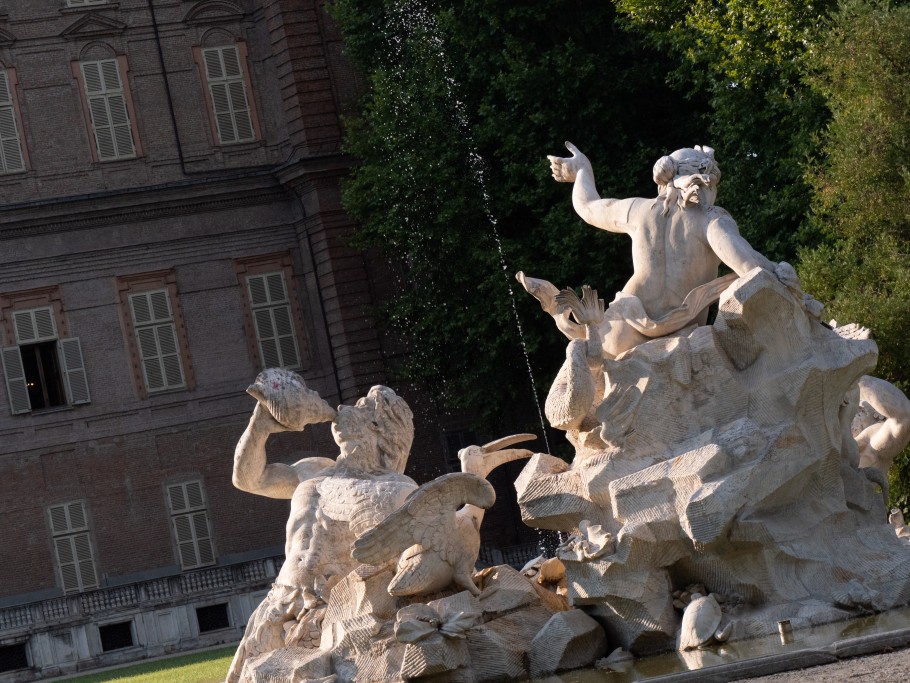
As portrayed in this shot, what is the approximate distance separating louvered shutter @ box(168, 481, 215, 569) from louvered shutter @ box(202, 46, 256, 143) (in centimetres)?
674

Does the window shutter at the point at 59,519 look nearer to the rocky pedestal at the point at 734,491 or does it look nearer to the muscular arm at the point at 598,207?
the muscular arm at the point at 598,207

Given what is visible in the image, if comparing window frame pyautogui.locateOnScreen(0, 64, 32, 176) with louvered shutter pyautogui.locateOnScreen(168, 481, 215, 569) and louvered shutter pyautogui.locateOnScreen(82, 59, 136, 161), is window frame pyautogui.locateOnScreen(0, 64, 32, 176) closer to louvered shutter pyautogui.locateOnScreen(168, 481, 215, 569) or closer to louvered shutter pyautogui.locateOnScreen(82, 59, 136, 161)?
louvered shutter pyautogui.locateOnScreen(82, 59, 136, 161)

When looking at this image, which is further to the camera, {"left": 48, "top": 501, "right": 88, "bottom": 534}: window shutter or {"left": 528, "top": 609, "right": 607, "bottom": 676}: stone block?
{"left": 48, "top": 501, "right": 88, "bottom": 534}: window shutter

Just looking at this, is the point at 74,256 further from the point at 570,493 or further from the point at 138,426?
the point at 570,493

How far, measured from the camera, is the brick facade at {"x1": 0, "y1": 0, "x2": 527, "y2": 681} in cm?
2934

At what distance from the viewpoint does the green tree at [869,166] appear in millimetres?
17625

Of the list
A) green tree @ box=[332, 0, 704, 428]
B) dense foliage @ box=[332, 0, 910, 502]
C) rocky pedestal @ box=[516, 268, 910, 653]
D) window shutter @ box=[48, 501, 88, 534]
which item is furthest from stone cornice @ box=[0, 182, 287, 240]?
rocky pedestal @ box=[516, 268, 910, 653]

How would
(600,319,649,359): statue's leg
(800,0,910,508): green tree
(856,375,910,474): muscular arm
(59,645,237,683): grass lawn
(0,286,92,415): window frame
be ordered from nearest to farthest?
(600,319,649,359): statue's leg
(856,375,910,474): muscular arm
(800,0,910,508): green tree
(59,645,237,683): grass lawn
(0,286,92,415): window frame

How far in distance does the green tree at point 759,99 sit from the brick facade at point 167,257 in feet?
33.1

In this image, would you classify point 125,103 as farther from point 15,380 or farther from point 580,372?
point 580,372

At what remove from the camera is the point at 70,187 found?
30.5 meters

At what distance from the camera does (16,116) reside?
99.6 ft

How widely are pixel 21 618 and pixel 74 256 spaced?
25.7 feet

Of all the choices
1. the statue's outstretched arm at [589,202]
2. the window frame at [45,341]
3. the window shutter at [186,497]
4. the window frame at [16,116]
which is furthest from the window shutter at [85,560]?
the statue's outstretched arm at [589,202]
